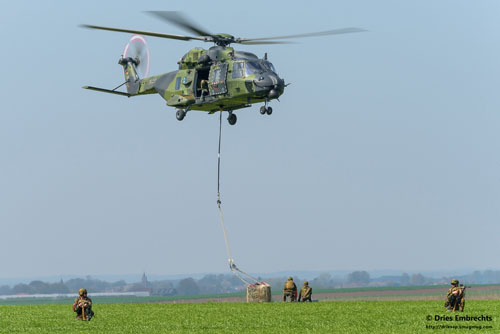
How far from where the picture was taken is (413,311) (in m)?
35.1

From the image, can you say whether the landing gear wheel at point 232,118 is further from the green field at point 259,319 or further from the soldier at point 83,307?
the soldier at point 83,307

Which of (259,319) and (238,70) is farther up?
(238,70)

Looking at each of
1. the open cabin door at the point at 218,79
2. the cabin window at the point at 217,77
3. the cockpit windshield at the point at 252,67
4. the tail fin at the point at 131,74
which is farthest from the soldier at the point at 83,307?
the tail fin at the point at 131,74

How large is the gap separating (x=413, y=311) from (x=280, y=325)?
22.7 feet

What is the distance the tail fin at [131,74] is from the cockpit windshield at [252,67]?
12.1 m

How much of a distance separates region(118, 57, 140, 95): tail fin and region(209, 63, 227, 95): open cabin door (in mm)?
9818

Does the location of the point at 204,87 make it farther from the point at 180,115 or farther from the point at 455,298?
the point at 455,298

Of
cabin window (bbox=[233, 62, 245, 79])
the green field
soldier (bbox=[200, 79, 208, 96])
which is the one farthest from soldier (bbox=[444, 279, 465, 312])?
soldier (bbox=[200, 79, 208, 96])

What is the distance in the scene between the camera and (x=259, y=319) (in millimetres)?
33188

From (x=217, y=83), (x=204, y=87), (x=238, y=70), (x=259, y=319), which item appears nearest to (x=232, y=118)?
(x=204, y=87)

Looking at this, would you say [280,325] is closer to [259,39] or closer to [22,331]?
[22,331]

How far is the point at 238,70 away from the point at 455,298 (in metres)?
18.2

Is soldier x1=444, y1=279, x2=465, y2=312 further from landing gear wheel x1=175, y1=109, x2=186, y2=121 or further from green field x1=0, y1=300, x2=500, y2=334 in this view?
landing gear wheel x1=175, y1=109, x2=186, y2=121

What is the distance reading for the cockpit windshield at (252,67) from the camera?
45.4m
